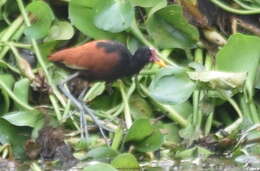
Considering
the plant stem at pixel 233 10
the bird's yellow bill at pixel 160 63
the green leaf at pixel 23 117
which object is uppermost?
the plant stem at pixel 233 10

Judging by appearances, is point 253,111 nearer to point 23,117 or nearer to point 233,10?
point 233,10

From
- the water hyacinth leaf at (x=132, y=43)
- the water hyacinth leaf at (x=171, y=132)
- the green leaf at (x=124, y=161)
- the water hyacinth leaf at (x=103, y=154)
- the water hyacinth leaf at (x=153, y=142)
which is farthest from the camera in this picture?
the water hyacinth leaf at (x=132, y=43)

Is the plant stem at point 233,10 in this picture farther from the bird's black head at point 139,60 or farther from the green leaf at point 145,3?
the bird's black head at point 139,60

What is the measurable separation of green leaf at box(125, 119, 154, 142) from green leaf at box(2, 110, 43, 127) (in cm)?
60

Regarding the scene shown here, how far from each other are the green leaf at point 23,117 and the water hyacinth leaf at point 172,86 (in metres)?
0.69

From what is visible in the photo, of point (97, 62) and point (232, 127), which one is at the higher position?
point (97, 62)

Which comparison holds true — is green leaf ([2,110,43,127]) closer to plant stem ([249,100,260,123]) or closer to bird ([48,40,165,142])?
bird ([48,40,165,142])

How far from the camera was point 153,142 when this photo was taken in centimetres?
667

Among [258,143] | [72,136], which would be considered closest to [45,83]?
[72,136]

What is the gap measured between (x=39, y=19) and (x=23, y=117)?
2.74ft

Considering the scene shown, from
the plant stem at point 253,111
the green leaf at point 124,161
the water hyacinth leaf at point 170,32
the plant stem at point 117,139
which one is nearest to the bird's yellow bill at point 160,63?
the water hyacinth leaf at point 170,32

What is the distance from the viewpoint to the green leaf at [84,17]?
24.4ft

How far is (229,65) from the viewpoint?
23.3ft

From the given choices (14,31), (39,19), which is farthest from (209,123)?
(14,31)
